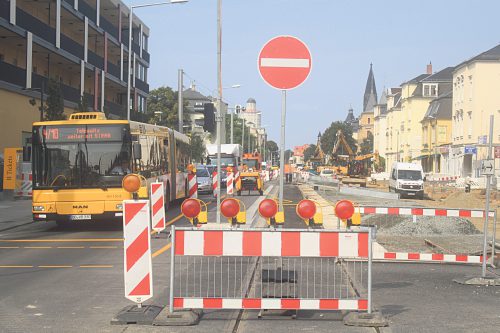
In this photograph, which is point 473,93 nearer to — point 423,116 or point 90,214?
point 423,116

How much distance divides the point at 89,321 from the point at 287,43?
3.80 meters

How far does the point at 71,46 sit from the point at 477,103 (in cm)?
4016

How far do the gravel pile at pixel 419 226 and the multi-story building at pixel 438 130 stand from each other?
65.5 m

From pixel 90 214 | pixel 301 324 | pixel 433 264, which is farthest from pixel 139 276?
pixel 90 214

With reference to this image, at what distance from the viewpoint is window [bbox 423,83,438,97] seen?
99062 millimetres

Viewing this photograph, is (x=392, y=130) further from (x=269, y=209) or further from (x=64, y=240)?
(x=269, y=209)

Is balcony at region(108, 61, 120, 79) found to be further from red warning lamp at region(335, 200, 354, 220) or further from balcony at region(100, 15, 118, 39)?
red warning lamp at region(335, 200, 354, 220)

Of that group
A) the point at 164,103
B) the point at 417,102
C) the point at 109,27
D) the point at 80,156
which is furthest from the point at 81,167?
the point at 417,102

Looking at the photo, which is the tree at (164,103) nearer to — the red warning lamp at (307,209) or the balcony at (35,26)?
the balcony at (35,26)

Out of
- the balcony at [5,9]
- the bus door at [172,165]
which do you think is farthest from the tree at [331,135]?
the bus door at [172,165]

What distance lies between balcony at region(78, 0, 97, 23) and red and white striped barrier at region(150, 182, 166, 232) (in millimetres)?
34887

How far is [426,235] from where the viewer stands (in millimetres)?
17156

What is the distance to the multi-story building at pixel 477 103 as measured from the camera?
64.8 m

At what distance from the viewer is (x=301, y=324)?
6.81 m
